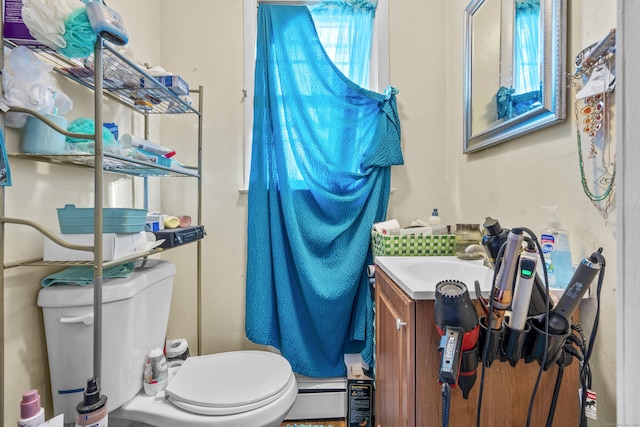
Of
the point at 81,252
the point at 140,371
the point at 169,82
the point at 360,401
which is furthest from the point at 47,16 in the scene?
the point at 360,401

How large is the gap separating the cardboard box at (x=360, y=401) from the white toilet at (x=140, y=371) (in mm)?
374

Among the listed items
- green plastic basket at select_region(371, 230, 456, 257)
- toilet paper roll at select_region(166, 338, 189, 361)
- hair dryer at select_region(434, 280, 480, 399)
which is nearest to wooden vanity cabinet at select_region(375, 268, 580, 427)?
hair dryer at select_region(434, 280, 480, 399)

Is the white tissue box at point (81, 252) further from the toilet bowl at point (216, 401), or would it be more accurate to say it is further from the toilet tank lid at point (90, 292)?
the toilet bowl at point (216, 401)

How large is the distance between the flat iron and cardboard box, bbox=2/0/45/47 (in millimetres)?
218

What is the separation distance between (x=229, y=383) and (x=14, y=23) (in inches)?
48.3

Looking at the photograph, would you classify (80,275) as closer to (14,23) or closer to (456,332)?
(14,23)

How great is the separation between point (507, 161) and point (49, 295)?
1.52 meters

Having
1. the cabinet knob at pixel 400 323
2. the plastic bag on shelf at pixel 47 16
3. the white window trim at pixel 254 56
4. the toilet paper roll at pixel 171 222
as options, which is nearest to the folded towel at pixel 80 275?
the toilet paper roll at pixel 171 222

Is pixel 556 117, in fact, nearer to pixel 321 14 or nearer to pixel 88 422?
pixel 321 14

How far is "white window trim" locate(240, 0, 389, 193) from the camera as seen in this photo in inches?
60.8

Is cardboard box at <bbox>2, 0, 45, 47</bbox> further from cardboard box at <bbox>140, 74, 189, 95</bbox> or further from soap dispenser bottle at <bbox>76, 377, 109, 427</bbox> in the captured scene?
soap dispenser bottle at <bbox>76, 377, 109, 427</bbox>

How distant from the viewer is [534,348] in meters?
0.54

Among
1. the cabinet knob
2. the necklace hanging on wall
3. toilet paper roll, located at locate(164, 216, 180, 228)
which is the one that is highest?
the necklace hanging on wall

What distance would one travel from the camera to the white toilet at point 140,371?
84 centimetres
